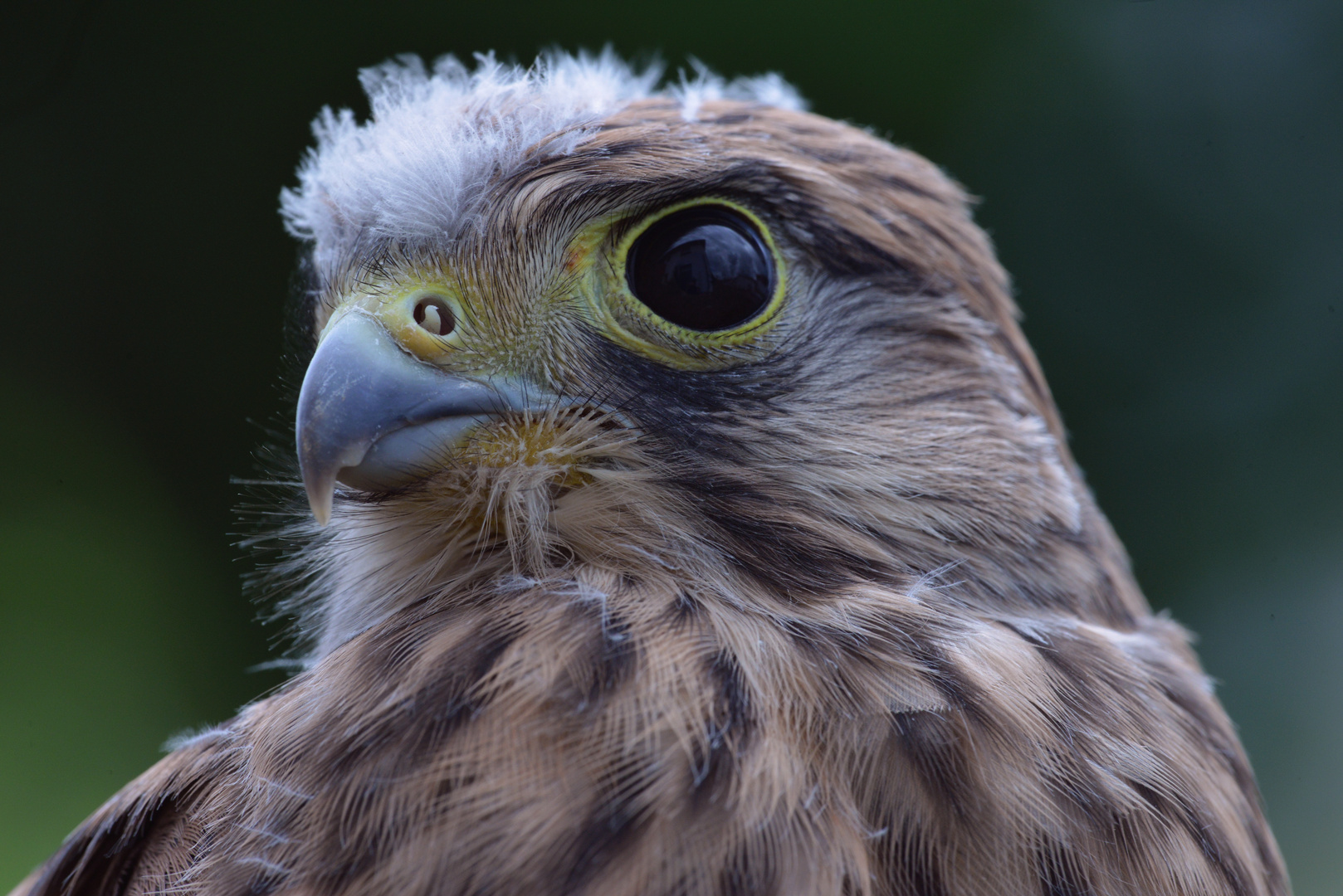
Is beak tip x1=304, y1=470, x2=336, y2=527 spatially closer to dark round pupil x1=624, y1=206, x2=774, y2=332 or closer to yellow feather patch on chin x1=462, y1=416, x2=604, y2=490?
yellow feather patch on chin x1=462, y1=416, x2=604, y2=490

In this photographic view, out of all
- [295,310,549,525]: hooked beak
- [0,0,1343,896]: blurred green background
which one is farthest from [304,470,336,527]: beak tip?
[0,0,1343,896]: blurred green background

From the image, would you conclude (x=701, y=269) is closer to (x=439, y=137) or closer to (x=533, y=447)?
(x=533, y=447)

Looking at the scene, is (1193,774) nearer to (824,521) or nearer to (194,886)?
(824,521)

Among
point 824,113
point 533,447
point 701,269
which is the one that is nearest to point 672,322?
point 701,269

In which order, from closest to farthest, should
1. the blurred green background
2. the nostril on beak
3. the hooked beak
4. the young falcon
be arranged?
the young falcon → the hooked beak → the nostril on beak → the blurred green background

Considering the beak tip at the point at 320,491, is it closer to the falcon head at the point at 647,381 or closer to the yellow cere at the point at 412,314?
the falcon head at the point at 647,381

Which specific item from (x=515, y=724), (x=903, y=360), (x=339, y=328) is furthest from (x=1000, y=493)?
(x=339, y=328)

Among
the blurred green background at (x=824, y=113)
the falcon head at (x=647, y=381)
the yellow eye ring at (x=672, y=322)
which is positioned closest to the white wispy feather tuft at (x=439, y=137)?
the falcon head at (x=647, y=381)
